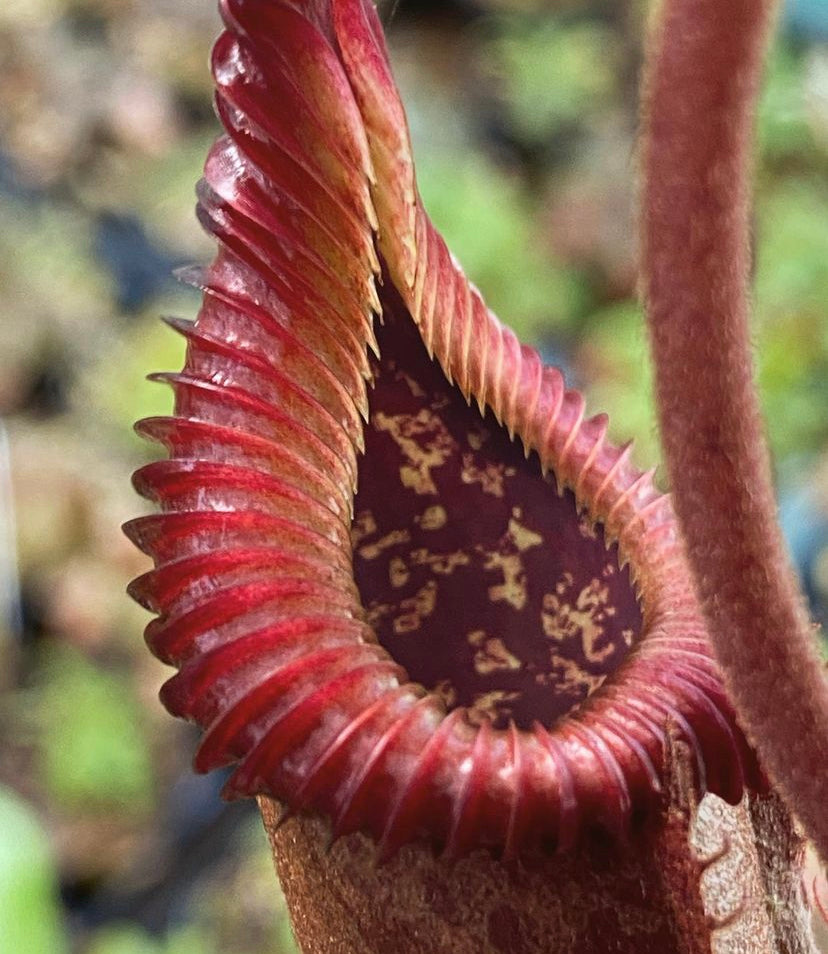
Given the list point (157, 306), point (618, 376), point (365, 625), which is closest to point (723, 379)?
point (365, 625)

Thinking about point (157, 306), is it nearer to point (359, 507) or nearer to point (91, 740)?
point (91, 740)

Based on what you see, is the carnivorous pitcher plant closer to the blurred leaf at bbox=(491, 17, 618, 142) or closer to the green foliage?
the green foliage

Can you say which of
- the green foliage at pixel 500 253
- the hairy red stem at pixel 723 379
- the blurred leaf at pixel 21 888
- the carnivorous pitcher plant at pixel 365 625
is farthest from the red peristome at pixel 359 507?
the green foliage at pixel 500 253

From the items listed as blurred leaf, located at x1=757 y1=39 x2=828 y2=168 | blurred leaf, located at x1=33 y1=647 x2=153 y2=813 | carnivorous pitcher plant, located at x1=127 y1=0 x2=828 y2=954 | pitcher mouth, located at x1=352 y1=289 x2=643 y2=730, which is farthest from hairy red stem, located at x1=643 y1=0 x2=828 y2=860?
blurred leaf, located at x1=757 y1=39 x2=828 y2=168

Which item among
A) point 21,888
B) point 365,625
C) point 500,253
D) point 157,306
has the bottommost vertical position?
point 21,888

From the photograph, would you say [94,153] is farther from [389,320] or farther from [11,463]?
[389,320]

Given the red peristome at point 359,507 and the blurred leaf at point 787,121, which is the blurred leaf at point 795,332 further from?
the red peristome at point 359,507
